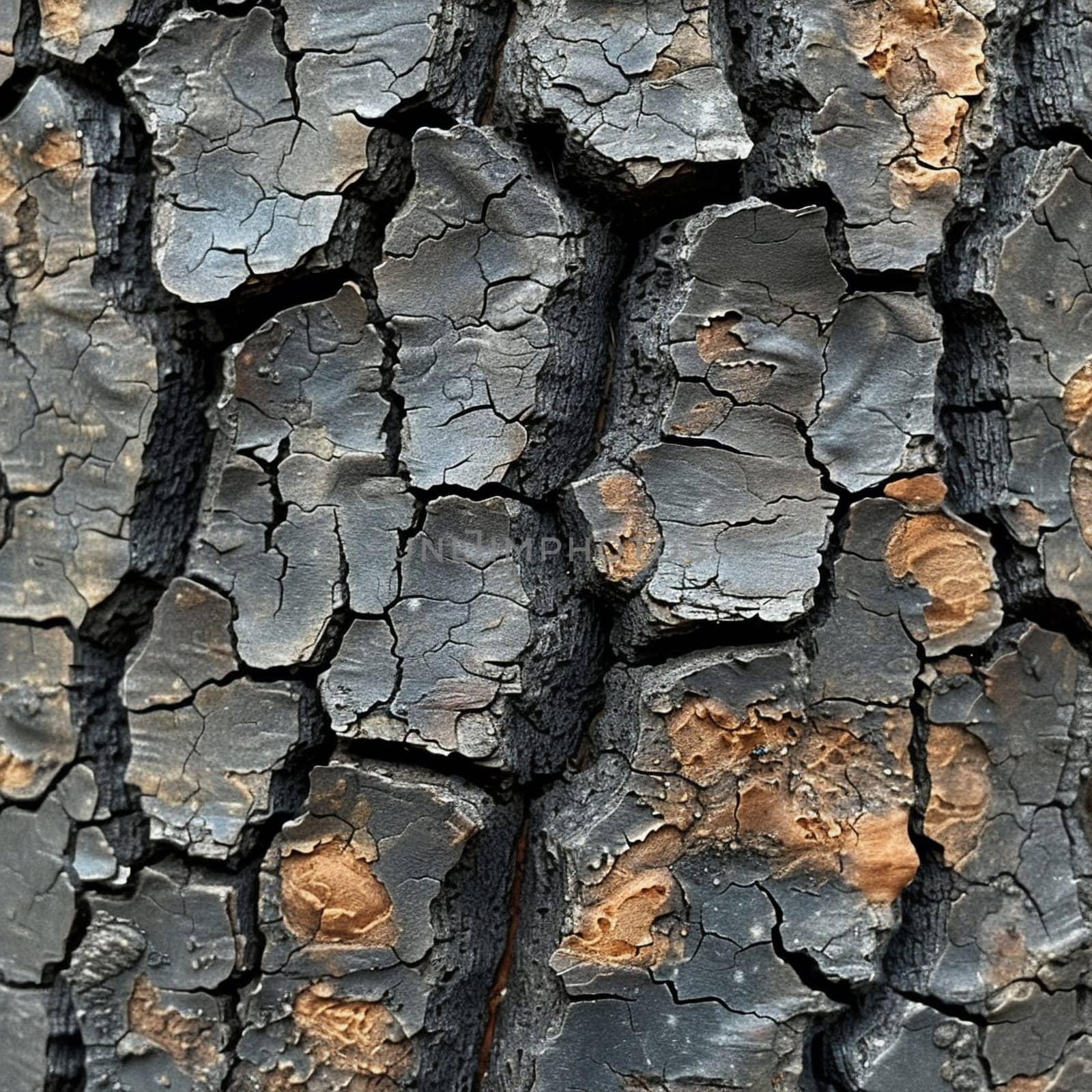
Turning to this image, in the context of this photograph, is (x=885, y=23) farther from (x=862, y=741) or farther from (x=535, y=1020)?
(x=535, y=1020)

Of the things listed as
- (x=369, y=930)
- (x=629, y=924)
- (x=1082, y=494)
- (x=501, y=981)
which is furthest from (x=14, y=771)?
(x=1082, y=494)

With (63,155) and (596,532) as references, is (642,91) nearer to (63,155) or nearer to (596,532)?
(596,532)


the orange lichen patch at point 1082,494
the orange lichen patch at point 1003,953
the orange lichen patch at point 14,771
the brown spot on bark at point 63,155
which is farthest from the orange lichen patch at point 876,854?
the brown spot on bark at point 63,155

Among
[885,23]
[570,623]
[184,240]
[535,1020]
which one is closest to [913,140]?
[885,23]

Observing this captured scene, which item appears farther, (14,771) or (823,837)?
(14,771)

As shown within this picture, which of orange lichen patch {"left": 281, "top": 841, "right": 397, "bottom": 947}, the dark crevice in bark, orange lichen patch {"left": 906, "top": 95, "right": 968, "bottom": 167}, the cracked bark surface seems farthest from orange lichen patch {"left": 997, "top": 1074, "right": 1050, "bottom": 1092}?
orange lichen patch {"left": 906, "top": 95, "right": 968, "bottom": 167}
